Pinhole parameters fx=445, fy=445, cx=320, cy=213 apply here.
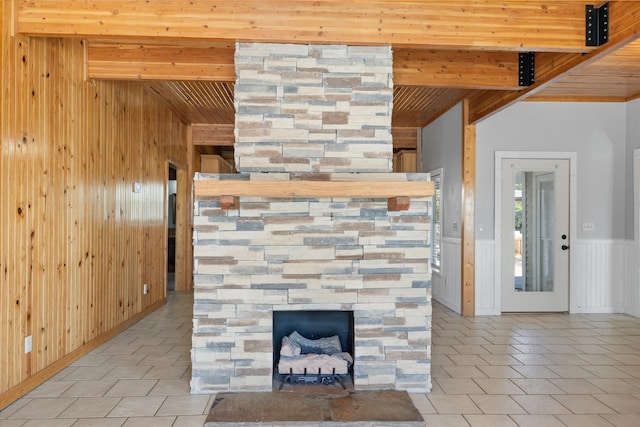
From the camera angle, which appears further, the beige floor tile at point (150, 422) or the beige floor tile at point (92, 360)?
the beige floor tile at point (92, 360)

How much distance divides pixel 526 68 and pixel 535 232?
2364mm

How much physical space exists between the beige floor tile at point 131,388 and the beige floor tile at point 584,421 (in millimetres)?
2689

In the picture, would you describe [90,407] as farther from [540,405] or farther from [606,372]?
[606,372]

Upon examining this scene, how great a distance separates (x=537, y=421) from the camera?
8.70 ft

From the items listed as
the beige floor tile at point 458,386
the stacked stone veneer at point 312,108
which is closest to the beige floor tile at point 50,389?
the stacked stone veneer at point 312,108

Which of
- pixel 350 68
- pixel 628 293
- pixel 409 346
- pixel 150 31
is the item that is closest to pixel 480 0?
pixel 350 68

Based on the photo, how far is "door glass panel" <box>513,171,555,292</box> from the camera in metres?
5.60

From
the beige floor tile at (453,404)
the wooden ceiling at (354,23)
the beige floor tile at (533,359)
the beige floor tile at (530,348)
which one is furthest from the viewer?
the beige floor tile at (530,348)

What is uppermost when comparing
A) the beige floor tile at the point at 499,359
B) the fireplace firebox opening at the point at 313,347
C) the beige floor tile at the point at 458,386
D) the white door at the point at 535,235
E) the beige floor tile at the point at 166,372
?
the white door at the point at 535,235

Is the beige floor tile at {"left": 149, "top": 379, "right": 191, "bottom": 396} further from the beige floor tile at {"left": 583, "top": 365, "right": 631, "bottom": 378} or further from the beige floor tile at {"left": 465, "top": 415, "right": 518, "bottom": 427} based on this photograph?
the beige floor tile at {"left": 583, "top": 365, "right": 631, "bottom": 378}

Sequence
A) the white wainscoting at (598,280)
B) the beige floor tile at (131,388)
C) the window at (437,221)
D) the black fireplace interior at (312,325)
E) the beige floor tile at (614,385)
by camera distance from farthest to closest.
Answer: the window at (437,221)
the white wainscoting at (598,280)
the black fireplace interior at (312,325)
the beige floor tile at (614,385)
the beige floor tile at (131,388)

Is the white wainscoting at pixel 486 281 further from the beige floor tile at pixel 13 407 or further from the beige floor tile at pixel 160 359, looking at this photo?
the beige floor tile at pixel 13 407

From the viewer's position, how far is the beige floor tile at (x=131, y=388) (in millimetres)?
3031

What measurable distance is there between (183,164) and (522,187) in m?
4.96
